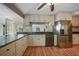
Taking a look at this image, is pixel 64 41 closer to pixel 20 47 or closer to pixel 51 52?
pixel 51 52

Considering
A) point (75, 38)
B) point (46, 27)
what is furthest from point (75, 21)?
point (46, 27)

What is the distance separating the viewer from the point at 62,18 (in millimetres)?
6496

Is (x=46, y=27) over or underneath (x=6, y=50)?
over

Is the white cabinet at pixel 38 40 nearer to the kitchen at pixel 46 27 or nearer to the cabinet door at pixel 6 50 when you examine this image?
the kitchen at pixel 46 27

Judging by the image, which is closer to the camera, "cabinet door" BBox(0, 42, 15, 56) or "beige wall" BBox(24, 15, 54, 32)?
"cabinet door" BBox(0, 42, 15, 56)

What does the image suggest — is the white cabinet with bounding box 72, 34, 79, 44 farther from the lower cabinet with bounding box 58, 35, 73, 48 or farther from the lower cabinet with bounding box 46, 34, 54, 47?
the lower cabinet with bounding box 46, 34, 54, 47

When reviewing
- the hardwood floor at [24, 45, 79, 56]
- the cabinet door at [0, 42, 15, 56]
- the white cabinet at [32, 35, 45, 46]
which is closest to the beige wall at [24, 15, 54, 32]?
the white cabinet at [32, 35, 45, 46]

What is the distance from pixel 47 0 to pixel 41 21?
6138 mm

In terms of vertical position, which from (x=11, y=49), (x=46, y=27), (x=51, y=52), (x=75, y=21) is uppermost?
(x=75, y=21)

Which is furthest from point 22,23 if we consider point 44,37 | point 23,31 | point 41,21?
point 44,37

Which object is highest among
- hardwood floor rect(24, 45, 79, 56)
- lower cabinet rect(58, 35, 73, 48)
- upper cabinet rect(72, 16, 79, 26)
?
upper cabinet rect(72, 16, 79, 26)

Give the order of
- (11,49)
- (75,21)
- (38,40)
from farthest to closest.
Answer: (75,21) < (38,40) < (11,49)

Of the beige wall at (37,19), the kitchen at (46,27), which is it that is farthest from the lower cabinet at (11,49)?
the beige wall at (37,19)

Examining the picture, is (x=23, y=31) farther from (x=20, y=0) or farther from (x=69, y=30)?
(x=20, y=0)
